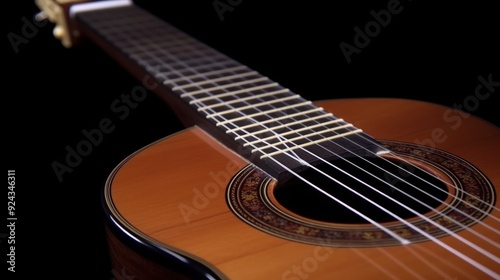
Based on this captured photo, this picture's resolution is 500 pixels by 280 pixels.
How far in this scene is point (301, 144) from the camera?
1.01 meters

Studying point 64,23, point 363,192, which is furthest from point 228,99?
point 64,23

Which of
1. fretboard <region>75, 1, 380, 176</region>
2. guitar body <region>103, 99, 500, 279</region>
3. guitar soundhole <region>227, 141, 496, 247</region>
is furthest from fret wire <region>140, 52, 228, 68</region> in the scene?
guitar soundhole <region>227, 141, 496, 247</region>

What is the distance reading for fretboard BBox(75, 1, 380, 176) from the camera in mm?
1004

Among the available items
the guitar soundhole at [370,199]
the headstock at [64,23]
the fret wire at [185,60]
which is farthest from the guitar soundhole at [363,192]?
the headstock at [64,23]

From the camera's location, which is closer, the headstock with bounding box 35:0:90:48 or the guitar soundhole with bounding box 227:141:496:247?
the guitar soundhole with bounding box 227:141:496:247

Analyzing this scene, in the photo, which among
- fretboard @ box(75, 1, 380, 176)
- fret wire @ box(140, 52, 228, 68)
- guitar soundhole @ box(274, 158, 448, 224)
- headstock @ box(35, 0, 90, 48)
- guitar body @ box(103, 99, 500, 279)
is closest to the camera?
guitar body @ box(103, 99, 500, 279)

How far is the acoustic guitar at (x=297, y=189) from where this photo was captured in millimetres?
762

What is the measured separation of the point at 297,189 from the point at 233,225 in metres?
0.13

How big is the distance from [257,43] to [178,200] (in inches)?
33.8

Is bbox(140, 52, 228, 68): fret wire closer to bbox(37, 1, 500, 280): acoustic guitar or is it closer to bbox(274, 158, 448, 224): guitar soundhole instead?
bbox(37, 1, 500, 280): acoustic guitar

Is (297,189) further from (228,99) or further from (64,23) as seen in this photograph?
(64,23)

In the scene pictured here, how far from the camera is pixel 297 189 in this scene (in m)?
0.93

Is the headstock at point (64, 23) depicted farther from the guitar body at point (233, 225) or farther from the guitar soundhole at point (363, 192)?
the guitar soundhole at point (363, 192)

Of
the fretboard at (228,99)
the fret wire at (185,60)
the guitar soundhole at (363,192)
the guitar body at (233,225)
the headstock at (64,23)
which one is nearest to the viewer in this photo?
the guitar body at (233,225)
